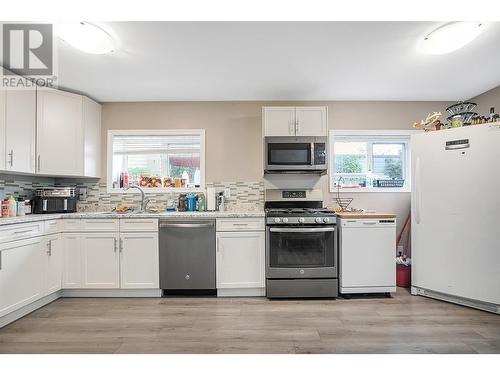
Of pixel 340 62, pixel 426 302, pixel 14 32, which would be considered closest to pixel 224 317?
pixel 426 302

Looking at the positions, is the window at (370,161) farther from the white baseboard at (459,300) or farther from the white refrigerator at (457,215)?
the white baseboard at (459,300)

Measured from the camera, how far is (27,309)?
2.45m

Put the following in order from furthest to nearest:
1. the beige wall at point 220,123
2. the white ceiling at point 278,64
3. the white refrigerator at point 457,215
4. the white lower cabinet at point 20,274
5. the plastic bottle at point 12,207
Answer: the beige wall at point 220,123, the plastic bottle at point 12,207, the white refrigerator at point 457,215, the white lower cabinet at point 20,274, the white ceiling at point 278,64

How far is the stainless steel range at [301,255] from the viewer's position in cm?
278

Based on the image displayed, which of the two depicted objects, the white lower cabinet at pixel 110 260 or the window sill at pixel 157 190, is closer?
the white lower cabinet at pixel 110 260

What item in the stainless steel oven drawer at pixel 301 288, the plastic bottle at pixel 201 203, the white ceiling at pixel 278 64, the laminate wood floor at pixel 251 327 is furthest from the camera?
the plastic bottle at pixel 201 203

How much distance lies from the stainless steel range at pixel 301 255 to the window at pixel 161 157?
1.35 m

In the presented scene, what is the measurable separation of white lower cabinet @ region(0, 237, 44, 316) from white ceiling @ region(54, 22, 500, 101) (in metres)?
1.70

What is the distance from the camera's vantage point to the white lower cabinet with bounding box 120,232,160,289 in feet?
9.23

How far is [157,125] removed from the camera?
3.50 meters

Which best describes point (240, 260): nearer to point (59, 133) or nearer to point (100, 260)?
point (100, 260)

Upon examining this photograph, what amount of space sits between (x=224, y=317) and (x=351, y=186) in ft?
7.56

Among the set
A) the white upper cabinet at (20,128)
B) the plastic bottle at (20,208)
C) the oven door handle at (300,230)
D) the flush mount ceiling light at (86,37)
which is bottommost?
the oven door handle at (300,230)

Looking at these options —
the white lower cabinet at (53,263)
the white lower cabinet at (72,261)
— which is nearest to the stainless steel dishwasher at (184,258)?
the white lower cabinet at (72,261)
